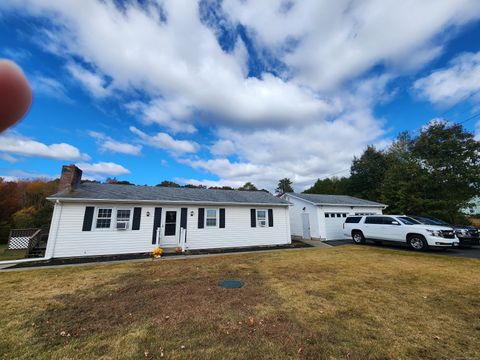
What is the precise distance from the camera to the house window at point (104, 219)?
35.4 ft

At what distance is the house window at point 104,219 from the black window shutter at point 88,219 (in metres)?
0.29

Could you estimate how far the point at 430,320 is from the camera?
12.9ft

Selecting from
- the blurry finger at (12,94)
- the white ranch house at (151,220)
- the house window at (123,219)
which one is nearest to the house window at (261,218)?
the white ranch house at (151,220)

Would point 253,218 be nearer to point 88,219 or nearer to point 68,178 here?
point 88,219

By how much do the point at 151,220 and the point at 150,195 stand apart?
60.8 inches

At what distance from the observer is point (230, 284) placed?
6008 mm

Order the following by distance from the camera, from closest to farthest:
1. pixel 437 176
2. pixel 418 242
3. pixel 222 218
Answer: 1. pixel 418 242
2. pixel 222 218
3. pixel 437 176

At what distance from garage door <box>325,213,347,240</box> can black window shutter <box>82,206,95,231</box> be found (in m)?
14.7

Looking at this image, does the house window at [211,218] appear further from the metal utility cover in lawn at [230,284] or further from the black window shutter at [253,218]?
the metal utility cover in lawn at [230,284]

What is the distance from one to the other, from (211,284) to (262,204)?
8442mm

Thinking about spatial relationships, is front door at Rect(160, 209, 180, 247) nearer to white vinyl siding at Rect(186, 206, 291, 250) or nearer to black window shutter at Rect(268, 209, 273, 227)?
white vinyl siding at Rect(186, 206, 291, 250)

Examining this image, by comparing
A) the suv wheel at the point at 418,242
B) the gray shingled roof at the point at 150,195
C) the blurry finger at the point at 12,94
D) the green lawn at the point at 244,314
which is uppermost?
the gray shingled roof at the point at 150,195

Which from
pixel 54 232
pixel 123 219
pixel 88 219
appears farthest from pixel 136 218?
pixel 54 232

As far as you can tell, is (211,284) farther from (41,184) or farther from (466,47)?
(41,184)
